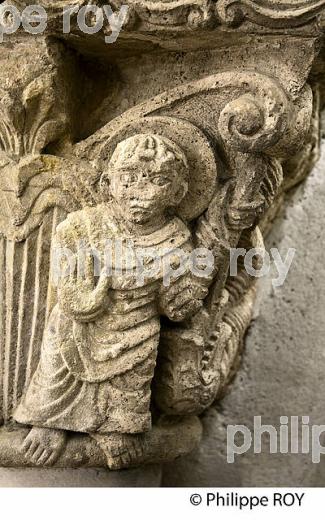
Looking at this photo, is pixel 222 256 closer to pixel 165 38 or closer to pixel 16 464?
pixel 165 38

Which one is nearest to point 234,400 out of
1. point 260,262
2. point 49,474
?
point 260,262

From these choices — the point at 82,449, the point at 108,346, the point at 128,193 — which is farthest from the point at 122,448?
the point at 128,193

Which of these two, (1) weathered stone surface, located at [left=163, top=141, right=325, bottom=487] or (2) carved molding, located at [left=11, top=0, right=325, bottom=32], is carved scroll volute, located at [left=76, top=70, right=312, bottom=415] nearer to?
(2) carved molding, located at [left=11, top=0, right=325, bottom=32]

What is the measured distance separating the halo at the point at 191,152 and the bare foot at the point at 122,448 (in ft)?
1.52

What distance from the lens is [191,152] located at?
161 cm

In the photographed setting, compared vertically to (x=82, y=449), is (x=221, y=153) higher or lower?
higher

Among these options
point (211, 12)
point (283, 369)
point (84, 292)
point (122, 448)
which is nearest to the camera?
point (211, 12)

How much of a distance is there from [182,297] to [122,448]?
0.34m

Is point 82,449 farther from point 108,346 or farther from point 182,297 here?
point 182,297

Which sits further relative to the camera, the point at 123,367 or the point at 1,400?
the point at 1,400

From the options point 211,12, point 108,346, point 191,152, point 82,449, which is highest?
point 211,12

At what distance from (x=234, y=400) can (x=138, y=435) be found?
468mm

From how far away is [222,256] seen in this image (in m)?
1.64

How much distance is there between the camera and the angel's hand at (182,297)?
1599 millimetres
